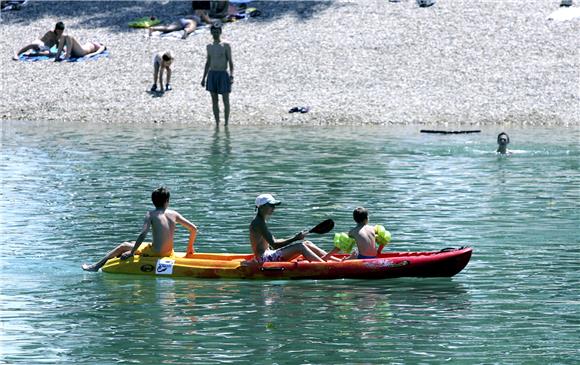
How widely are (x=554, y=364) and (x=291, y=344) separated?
255 cm

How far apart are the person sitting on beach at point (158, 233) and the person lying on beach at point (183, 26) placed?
85.2 feet

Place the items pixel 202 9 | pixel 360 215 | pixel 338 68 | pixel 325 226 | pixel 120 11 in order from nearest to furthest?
1. pixel 360 215
2. pixel 325 226
3. pixel 338 68
4. pixel 202 9
5. pixel 120 11

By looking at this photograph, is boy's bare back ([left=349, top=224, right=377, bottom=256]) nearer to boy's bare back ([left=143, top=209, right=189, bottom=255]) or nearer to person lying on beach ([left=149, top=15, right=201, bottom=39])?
boy's bare back ([left=143, top=209, right=189, bottom=255])

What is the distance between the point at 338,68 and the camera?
131 feet

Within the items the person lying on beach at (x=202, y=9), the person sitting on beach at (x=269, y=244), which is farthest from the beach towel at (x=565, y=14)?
the person sitting on beach at (x=269, y=244)

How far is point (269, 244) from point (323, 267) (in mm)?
834

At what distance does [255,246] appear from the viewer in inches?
662

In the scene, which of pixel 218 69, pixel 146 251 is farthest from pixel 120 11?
pixel 146 251

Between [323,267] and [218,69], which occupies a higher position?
[218,69]

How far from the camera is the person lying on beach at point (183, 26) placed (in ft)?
141

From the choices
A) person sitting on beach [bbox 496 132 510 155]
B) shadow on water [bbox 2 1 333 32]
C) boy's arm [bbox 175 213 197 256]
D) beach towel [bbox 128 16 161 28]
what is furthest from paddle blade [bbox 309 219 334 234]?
beach towel [bbox 128 16 161 28]

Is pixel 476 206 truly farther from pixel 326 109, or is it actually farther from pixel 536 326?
pixel 326 109

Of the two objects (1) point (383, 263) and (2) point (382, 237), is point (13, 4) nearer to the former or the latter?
(2) point (382, 237)

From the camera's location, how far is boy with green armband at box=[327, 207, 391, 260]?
16641 mm
